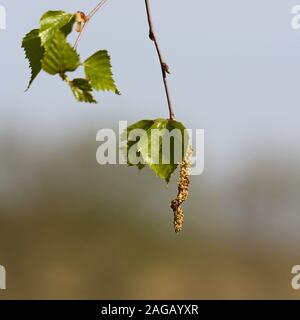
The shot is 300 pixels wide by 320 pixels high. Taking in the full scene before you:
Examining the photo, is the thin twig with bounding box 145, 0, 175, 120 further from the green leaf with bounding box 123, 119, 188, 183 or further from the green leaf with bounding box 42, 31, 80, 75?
the green leaf with bounding box 42, 31, 80, 75

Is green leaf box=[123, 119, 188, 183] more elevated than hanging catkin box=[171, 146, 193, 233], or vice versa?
green leaf box=[123, 119, 188, 183]

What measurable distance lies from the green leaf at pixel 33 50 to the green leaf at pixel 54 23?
0.03 m

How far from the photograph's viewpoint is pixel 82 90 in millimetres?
1135

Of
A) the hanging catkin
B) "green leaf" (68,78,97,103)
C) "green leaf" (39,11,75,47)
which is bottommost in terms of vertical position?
the hanging catkin

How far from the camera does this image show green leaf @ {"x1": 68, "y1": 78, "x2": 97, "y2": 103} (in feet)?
3.67

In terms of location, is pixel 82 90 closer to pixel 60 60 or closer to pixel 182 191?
pixel 60 60

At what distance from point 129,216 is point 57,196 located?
1411mm

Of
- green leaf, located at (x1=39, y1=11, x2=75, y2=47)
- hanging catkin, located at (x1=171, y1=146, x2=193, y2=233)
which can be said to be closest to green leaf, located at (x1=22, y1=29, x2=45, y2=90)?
green leaf, located at (x1=39, y1=11, x2=75, y2=47)

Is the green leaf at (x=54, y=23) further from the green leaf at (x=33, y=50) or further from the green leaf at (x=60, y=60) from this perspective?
the green leaf at (x=60, y=60)

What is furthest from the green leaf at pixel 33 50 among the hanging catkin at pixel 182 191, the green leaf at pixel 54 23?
the hanging catkin at pixel 182 191

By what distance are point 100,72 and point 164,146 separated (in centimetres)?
18

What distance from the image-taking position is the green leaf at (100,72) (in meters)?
1.19

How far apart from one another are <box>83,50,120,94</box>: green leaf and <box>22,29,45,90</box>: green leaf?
104 mm

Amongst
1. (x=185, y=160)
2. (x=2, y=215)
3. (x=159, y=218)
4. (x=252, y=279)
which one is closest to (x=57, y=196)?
(x=2, y=215)
